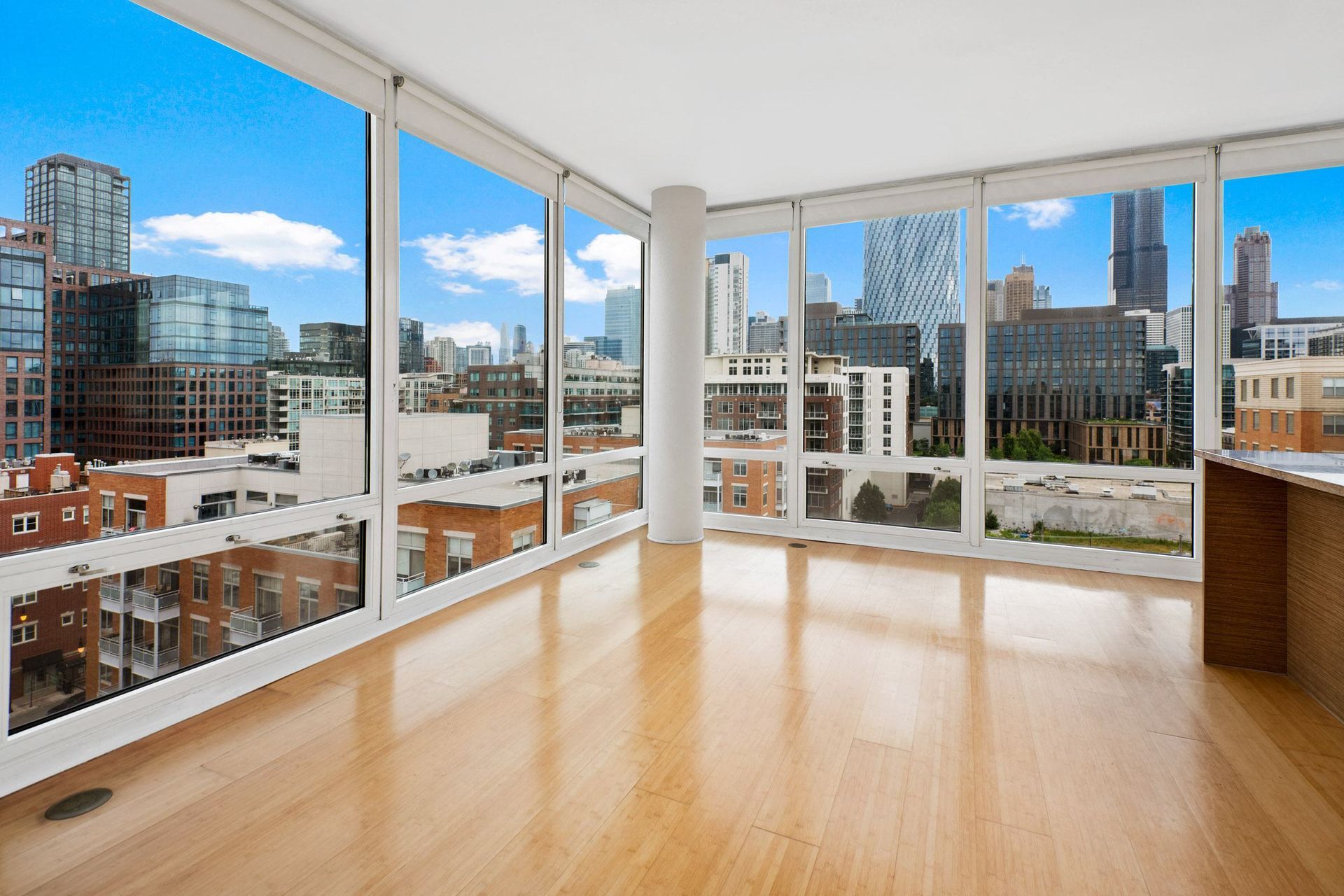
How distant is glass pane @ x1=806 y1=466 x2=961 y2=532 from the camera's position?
5.23 meters

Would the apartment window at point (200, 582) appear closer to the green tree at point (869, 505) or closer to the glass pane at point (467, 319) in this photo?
the glass pane at point (467, 319)

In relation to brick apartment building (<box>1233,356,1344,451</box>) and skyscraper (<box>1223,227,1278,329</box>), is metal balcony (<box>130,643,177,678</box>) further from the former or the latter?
skyscraper (<box>1223,227,1278,329</box>)

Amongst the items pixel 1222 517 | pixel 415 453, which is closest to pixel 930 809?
pixel 1222 517

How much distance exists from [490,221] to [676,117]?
4.62ft

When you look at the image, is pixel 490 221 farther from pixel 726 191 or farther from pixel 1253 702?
pixel 1253 702

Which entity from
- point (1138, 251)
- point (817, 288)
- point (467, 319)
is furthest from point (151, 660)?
point (1138, 251)

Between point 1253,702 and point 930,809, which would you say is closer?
point 930,809

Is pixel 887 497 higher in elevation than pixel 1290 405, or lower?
lower

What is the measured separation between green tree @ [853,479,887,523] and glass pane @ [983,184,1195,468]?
826 mm

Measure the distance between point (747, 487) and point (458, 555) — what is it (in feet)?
9.67

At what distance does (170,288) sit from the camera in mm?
2500

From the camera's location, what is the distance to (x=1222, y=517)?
302 cm

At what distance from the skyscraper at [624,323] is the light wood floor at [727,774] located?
301 cm

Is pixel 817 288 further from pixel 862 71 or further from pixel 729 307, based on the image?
pixel 862 71
